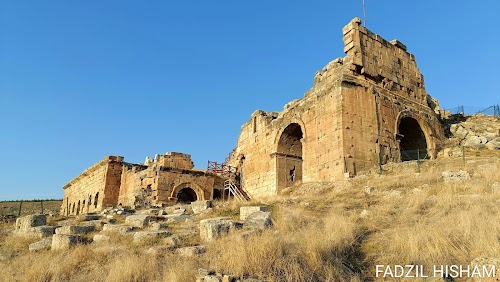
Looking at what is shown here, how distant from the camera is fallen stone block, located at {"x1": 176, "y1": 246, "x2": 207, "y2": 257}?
5284 mm

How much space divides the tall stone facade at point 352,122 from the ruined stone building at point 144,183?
3.28 m

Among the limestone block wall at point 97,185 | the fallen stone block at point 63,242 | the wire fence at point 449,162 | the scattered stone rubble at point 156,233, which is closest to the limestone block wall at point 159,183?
the limestone block wall at point 97,185

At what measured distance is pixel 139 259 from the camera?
16.2 ft

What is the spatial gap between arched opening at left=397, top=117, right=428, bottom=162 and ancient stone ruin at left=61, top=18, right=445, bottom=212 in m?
0.04

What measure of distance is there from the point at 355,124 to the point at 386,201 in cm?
577

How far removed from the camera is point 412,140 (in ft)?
57.2

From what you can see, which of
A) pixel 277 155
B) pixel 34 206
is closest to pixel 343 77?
pixel 277 155

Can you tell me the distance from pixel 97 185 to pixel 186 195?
212 inches

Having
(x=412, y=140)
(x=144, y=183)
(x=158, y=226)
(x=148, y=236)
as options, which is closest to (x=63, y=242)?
(x=148, y=236)

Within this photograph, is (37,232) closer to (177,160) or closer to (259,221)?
(259,221)

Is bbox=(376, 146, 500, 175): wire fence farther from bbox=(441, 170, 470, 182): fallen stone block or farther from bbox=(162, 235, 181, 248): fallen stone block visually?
bbox=(162, 235, 181, 248): fallen stone block

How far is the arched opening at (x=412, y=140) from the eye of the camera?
16.8 metres

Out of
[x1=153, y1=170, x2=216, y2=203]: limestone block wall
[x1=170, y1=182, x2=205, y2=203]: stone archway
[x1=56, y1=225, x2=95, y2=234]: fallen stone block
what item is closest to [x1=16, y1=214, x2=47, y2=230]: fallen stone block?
[x1=56, y1=225, x2=95, y2=234]: fallen stone block

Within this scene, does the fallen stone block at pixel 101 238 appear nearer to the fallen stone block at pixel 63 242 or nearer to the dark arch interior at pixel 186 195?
the fallen stone block at pixel 63 242
